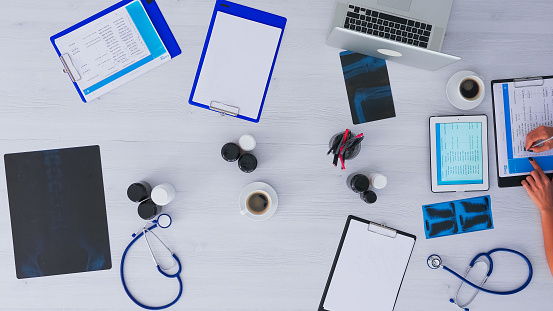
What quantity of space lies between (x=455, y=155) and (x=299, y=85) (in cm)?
60

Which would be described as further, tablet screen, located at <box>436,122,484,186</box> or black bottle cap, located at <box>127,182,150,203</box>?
tablet screen, located at <box>436,122,484,186</box>

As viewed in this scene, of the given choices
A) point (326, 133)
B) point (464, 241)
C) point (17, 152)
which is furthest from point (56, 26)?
point (464, 241)

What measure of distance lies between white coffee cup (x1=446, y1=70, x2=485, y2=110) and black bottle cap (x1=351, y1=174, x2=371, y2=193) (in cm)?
42

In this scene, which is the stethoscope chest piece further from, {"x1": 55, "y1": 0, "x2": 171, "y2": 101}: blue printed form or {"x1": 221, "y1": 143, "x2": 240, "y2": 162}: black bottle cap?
{"x1": 55, "y1": 0, "x2": 171, "y2": 101}: blue printed form

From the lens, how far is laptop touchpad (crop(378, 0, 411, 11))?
1257 millimetres

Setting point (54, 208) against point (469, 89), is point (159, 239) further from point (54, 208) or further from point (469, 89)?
point (469, 89)

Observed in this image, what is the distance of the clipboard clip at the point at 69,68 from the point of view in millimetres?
1266

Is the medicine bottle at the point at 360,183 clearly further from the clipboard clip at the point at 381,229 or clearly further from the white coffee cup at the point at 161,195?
the white coffee cup at the point at 161,195

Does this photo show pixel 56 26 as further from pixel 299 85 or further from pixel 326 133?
pixel 326 133

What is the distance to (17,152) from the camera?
128 centimetres

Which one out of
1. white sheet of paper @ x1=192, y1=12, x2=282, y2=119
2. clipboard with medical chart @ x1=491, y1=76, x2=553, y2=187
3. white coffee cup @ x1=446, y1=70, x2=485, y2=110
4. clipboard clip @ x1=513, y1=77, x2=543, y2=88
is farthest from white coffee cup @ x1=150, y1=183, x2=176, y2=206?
clipboard clip @ x1=513, y1=77, x2=543, y2=88

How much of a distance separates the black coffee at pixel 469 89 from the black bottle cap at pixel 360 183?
17.9 inches

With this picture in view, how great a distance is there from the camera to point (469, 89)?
1.30m

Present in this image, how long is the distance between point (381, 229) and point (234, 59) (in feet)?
2.53
